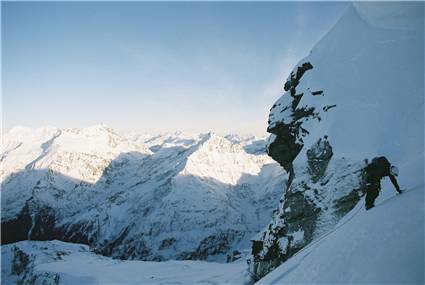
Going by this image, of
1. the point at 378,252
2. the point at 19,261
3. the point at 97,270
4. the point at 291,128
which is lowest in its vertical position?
the point at 19,261

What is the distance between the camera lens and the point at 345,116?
1224 inches

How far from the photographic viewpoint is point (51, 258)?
347 ft

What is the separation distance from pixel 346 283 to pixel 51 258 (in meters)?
116

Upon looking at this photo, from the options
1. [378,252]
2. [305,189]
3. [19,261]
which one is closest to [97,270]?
[19,261]

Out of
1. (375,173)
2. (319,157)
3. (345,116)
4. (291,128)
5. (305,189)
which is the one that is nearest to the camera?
(375,173)

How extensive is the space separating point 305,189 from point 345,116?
7.78 metres

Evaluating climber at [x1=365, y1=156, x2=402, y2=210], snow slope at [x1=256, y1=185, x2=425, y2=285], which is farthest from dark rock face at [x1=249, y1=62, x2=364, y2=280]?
snow slope at [x1=256, y1=185, x2=425, y2=285]

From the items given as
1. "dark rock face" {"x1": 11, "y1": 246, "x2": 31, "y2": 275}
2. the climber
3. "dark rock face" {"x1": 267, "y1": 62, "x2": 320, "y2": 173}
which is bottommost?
"dark rock face" {"x1": 11, "y1": 246, "x2": 31, "y2": 275}

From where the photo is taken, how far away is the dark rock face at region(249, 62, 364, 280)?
27.9 meters

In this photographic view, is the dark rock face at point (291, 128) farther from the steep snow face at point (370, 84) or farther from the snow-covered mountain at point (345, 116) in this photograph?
the steep snow face at point (370, 84)

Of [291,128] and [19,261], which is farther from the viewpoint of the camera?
[19,261]

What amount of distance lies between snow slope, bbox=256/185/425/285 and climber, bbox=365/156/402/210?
1722mm

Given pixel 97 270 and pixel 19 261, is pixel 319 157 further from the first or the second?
pixel 19 261

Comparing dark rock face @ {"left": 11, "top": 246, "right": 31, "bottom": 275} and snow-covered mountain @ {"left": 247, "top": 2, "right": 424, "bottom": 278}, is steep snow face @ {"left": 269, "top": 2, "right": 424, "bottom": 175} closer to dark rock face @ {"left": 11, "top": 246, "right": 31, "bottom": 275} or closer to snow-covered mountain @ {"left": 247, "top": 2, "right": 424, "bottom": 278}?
snow-covered mountain @ {"left": 247, "top": 2, "right": 424, "bottom": 278}
